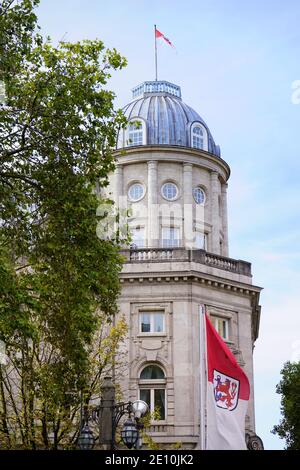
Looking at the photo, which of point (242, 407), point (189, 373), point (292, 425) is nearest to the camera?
point (242, 407)

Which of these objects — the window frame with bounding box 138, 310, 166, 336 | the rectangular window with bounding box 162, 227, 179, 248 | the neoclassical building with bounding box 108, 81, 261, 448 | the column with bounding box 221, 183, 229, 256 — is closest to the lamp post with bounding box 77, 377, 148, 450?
the neoclassical building with bounding box 108, 81, 261, 448

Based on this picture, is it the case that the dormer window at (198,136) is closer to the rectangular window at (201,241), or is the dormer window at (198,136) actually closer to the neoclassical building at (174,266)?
the neoclassical building at (174,266)

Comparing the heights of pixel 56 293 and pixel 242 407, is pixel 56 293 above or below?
above

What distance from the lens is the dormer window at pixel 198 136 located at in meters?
57.4

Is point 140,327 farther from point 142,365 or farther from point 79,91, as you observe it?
point 79,91

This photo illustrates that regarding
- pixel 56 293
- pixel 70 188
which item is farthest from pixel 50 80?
pixel 56 293

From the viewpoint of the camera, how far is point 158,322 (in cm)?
4775

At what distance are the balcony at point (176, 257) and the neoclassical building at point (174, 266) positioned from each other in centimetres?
6

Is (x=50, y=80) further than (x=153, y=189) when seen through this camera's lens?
No

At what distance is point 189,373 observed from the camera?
46.1 metres

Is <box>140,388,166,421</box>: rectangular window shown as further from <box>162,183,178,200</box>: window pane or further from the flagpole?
the flagpole

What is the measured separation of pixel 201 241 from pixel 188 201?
2717 millimetres

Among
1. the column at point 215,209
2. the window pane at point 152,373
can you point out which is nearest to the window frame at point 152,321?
the window pane at point 152,373
